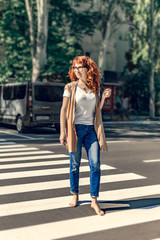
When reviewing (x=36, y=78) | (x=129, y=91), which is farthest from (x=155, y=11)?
(x=36, y=78)

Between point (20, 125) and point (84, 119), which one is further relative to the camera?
point (20, 125)

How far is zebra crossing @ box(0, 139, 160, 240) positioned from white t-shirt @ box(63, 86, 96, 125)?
3.69 ft

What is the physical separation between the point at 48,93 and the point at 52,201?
10598 millimetres

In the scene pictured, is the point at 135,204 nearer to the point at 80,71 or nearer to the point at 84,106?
the point at 84,106

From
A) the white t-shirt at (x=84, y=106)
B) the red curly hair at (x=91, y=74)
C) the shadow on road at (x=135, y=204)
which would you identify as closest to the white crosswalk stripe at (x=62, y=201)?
the shadow on road at (x=135, y=204)

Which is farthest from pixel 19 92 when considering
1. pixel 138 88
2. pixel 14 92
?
pixel 138 88

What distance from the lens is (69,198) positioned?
18.3ft

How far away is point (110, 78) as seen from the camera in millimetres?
36312

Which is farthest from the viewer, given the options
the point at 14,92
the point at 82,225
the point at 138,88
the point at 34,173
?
the point at 138,88

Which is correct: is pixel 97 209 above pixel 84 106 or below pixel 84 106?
below

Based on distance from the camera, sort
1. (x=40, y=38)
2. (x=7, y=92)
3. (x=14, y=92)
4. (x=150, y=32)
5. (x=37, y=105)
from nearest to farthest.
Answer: (x=37, y=105) → (x=14, y=92) → (x=7, y=92) → (x=40, y=38) → (x=150, y=32)

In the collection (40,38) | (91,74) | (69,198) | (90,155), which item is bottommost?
(69,198)

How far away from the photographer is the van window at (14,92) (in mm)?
15994

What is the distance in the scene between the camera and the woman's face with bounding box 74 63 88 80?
4941 millimetres
